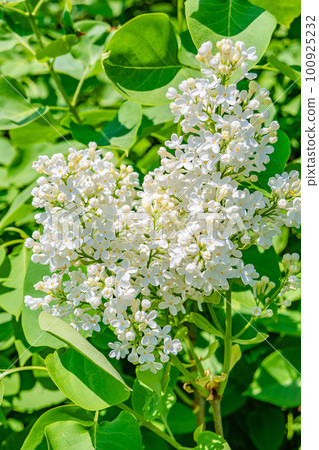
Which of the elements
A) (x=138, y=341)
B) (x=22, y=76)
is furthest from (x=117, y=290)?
(x=22, y=76)

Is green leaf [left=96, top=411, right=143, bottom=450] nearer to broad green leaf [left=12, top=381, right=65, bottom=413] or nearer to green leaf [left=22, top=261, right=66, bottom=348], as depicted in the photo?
green leaf [left=22, top=261, right=66, bottom=348]

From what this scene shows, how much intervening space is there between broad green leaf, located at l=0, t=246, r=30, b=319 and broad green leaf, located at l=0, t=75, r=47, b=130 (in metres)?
0.42

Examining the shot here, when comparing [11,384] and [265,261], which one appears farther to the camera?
[11,384]

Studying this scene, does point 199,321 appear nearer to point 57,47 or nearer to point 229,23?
point 229,23

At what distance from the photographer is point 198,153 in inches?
40.4

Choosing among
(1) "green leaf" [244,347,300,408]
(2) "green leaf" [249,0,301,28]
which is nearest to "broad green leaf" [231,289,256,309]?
(1) "green leaf" [244,347,300,408]

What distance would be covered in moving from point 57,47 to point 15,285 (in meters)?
0.75

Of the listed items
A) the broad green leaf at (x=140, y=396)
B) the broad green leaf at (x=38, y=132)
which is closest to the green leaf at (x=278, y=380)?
the broad green leaf at (x=140, y=396)

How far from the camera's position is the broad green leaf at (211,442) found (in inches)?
44.9

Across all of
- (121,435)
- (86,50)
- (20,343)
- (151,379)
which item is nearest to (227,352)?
(151,379)

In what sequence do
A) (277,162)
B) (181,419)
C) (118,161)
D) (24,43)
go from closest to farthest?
(277,162), (118,161), (181,419), (24,43)

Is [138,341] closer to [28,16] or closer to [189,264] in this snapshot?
[189,264]

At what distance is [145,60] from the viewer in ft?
4.45

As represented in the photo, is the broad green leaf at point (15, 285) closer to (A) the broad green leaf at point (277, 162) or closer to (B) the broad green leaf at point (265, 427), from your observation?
(A) the broad green leaf at point (277, 162)
